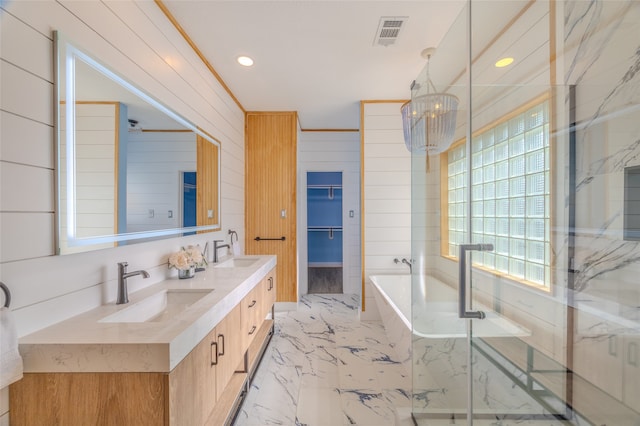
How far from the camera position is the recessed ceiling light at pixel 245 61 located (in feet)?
8.34

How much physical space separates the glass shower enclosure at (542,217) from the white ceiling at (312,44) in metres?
0.75

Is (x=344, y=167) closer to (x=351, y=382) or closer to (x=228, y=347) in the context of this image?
(x=351, y=382)

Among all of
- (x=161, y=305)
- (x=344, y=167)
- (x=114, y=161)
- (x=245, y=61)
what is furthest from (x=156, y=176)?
(x=344, y=167)

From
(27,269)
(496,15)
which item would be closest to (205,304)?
(27,269)

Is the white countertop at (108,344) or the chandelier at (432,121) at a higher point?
the chandelier at (432,121)

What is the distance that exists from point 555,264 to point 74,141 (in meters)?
2.08

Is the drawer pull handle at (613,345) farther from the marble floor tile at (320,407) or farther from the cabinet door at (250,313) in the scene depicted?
the cabinet door at (250,313)

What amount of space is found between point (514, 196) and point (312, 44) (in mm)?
1957

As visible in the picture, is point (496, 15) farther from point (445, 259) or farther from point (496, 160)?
point (445, 259)

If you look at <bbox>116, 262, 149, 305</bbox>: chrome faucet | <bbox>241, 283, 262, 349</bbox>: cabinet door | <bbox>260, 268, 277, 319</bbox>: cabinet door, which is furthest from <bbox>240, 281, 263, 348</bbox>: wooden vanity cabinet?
<bbox>116, 262, 149, 305</bbox>: chrome faucet

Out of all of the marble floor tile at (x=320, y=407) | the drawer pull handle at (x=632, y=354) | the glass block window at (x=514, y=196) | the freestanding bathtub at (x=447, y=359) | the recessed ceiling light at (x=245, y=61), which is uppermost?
the recessed ceiling light at (x=245, y=61)

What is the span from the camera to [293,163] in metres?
3.86

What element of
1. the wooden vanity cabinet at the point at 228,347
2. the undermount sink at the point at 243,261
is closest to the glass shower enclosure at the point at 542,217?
the wooden vanity cabinet at the point at 228,347

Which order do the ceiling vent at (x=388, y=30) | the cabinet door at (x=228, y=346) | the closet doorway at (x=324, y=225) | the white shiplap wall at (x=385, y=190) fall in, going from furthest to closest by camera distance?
the closet doorway at (x=324, y=225)
the white shiplap wall at (x=385, y=190)
the ceiling vent at (x=388, y=30)
the cabinet door at (x=228, y=346)
